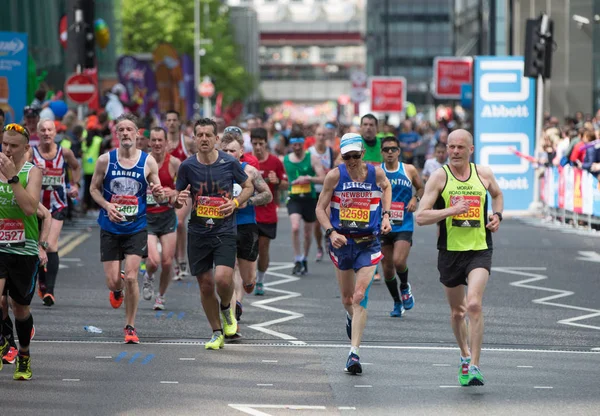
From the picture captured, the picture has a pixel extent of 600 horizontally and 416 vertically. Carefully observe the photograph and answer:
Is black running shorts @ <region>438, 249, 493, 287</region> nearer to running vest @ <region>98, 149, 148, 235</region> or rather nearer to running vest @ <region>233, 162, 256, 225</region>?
running vest @ <region>98, 149, 148, 235</region>

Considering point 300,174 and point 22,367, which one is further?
point 300,174

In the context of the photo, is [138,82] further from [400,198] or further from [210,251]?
[210,251]

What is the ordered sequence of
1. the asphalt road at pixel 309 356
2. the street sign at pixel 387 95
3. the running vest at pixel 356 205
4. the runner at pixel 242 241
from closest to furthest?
the asphalt road at pixel 309 356 → the running vest at pixel 356 205 → the runner at pixel 242 241 → the street sign at pixel 387 95

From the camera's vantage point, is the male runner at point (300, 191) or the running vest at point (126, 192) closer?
the running vest at point (126, 192)

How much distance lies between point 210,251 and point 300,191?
6.62 metres

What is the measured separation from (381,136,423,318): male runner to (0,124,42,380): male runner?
4769 millimetres

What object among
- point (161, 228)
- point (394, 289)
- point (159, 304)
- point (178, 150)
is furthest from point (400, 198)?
Result: point (178, 150)

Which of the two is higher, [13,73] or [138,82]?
[13,73]

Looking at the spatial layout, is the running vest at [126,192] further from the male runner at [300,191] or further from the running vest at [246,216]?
the male runner at [300,191]

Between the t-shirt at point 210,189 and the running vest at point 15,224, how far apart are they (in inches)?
73.3

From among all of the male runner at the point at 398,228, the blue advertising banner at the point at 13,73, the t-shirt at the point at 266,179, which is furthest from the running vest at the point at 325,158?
the blue advertising banner at the point at 13,73

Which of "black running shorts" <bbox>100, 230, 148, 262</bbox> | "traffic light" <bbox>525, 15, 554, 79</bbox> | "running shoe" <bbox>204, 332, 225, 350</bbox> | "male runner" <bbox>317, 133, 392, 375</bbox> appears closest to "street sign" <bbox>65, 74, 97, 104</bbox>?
"traffic light" <bbox>525, 15, 554, 79</bbox>

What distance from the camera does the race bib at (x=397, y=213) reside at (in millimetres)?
13914

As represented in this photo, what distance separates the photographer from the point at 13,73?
23422mm
